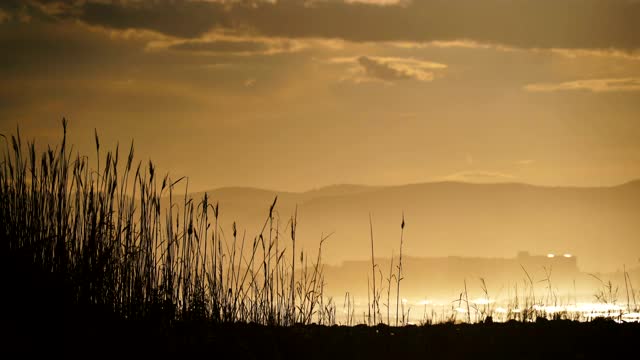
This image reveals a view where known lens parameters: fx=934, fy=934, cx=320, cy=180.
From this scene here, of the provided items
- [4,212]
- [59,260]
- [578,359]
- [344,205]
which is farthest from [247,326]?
[344,205]

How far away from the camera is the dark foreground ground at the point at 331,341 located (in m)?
6.32

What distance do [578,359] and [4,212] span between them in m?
4.36

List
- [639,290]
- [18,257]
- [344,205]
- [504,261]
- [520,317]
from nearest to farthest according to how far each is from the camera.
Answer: [18,257] → [520,317] → [639,290] → [504,261] → [344,205]

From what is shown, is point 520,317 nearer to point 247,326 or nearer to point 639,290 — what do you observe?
point 639,290

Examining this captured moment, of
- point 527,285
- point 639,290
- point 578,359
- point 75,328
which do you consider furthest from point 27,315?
point 639,290

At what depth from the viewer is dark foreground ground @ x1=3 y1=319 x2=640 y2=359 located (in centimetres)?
632

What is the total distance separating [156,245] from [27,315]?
53.2 inches

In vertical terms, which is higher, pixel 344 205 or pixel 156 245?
pixel 344 205

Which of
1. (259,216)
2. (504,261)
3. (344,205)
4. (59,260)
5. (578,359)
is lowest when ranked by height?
(578,359)

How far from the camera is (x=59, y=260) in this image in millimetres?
7016

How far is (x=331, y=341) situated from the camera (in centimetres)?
673

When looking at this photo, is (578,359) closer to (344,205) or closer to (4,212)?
(4,212)

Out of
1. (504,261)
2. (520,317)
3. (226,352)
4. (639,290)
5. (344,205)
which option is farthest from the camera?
(344,205)

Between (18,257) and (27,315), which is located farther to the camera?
(18,257)
